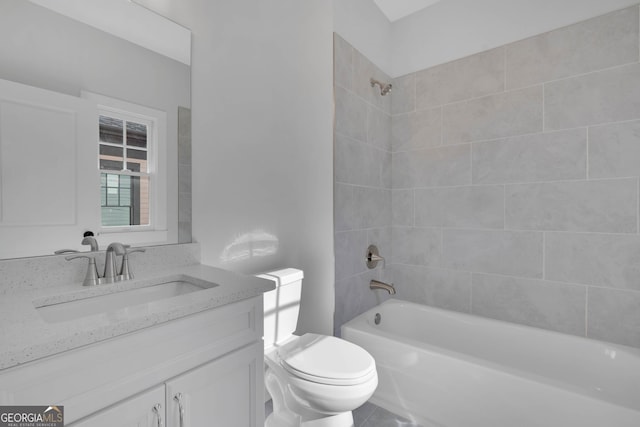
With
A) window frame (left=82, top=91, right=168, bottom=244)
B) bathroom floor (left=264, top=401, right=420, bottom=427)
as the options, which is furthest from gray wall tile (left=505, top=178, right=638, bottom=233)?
window frame (left=82, top=91, right=168, bottom=244)

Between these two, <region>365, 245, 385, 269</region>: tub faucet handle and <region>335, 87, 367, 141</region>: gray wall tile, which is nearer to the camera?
<region>335, 87, 367, 141</region>: gray wall tile

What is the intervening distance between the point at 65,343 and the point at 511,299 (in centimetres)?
235

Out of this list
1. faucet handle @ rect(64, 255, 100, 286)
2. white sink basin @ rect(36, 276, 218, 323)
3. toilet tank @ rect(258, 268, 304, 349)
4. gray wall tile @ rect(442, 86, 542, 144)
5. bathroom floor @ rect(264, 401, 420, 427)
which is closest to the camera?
white sink basin @ rect(36, 276, 218, 323)

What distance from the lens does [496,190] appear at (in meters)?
2.15

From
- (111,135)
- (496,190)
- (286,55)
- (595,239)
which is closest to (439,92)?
(496,190)

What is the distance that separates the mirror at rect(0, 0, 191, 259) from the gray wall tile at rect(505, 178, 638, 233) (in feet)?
6.68

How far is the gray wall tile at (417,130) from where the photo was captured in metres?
2.41

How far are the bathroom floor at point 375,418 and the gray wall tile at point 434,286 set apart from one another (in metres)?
0.92

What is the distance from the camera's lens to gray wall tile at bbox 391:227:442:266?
2426 millimetres

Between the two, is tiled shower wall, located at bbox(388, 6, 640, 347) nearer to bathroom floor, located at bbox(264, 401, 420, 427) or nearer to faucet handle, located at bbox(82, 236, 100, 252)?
bathroom floor, located at bbox(264, 401, 420, 427)

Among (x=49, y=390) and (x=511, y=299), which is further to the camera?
(x=511, y=299)

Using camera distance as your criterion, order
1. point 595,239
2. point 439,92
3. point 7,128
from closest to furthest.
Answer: point 7,128
point 595,239
point 439,92

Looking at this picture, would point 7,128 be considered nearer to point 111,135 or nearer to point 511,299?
point 111,135

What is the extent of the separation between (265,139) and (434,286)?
1685mm
